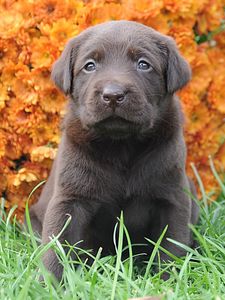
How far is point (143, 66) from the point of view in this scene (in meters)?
3.79

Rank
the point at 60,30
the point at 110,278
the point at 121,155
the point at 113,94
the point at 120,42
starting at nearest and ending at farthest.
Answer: the point at 110,278 < the point at 113,94 < the point at 120,42 < the point at 121,155 < the point at 60,30

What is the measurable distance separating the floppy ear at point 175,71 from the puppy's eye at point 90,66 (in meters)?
0.41

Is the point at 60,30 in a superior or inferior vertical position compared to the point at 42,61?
superior

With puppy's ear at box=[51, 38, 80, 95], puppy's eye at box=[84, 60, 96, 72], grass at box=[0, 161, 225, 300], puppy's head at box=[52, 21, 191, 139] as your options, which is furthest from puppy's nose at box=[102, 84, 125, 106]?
grass at box=[0, 161, 225, 300]

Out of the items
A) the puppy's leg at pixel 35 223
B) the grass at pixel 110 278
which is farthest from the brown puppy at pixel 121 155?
the puppy's leg at pixel 35 223

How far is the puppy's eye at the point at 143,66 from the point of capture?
378 centimetres

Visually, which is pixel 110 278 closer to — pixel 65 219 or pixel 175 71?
pixel 65 219

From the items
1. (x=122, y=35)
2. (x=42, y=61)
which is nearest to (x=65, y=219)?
(x=122, y=35)

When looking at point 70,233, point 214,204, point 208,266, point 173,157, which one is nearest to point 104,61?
point 173,157

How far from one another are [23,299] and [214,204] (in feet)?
7.31

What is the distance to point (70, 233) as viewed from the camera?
12.5 feet

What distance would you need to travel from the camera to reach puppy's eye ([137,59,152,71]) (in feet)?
12.4

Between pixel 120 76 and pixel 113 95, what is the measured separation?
170mm

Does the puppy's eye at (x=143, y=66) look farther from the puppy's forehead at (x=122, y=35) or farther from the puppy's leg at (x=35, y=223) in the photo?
the puppy's leg at (x=35, y=223)
